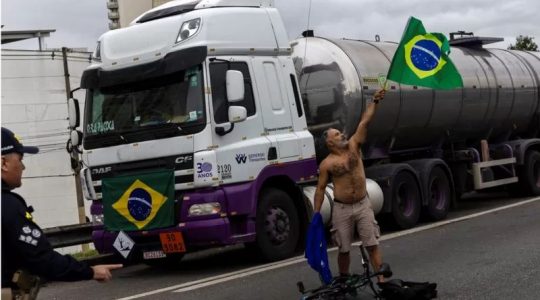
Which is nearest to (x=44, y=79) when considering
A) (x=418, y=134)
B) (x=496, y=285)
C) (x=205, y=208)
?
(x=418, y=134)

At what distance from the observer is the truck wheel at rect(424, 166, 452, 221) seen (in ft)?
41.4

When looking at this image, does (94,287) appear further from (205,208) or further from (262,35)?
(262,35)

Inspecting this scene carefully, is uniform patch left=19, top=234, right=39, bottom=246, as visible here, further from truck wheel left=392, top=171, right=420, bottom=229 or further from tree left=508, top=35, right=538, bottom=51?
tree left=508, top=35, right=538, bottom=51

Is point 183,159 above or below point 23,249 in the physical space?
above

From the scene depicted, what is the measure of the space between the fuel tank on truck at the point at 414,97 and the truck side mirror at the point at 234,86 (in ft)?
8.21

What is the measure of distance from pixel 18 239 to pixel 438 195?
35.0 ft

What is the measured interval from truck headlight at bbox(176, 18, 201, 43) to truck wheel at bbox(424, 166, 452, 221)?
219 inches

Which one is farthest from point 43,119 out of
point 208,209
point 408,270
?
point 408,270

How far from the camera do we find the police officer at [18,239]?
10.7 ft

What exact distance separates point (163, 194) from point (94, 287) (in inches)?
61.1

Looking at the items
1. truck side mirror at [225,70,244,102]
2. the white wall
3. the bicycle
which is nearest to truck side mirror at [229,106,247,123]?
truck side mirror at [225,70,244,102]

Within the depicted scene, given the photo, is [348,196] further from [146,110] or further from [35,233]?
[35,233]

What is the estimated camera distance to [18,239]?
128 inches

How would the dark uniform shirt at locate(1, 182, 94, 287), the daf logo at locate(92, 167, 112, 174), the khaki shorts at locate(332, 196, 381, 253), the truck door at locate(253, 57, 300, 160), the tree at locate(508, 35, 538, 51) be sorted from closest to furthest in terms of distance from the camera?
the dark uniform shirt at locate(1, 182, 94, 287) < the khaki shorts at locate(332, 196, 381, 253) < the daf logo at locate(92, 167, 112, 174) < the truck door at locate(253, 57, 300, 160) < the tree at locate(508, 35, 538, 51)
